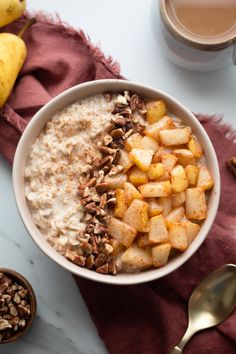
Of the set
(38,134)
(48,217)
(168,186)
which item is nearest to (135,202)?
(168,186)

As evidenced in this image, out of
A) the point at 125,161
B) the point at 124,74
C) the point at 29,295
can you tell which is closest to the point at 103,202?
the point at 125,161

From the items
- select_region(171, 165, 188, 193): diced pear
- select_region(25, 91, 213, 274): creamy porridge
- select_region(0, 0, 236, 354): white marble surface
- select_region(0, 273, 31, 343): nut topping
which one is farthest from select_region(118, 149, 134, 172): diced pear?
select_region(0, 273, 31, 343): nut topping

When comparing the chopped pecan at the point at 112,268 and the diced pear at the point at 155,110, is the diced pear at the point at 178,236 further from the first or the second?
the diced pear at the point at 155,110

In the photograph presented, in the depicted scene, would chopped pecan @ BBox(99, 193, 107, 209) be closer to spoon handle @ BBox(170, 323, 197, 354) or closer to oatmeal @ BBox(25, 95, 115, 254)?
oatmeal @ BBox(25, 95, 115, 254)

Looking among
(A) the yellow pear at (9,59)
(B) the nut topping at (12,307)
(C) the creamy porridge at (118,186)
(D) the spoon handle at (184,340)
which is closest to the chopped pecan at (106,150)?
(C) the creamy porridge at (118,186)

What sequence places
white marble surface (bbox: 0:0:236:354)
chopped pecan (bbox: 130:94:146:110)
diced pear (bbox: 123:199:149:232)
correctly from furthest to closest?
white marble surface (bbox: 0:0:236:354)
chopped pecan (bbox: 130:94:146:110)
diced pear (bbox: 123:199:149:232)

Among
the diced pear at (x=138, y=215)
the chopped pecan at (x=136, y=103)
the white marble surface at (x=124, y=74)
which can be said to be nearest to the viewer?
the diced pear at (x=138, y=215)
